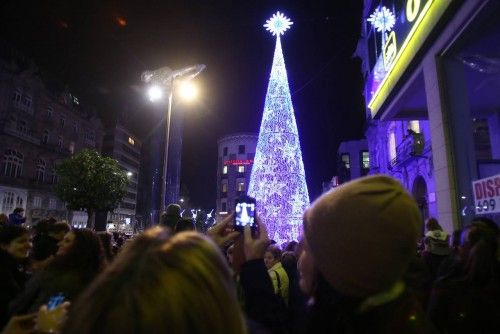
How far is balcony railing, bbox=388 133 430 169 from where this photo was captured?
18.3m

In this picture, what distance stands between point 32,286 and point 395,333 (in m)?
3.12

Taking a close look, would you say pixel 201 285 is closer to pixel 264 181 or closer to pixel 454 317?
pixel 454 317

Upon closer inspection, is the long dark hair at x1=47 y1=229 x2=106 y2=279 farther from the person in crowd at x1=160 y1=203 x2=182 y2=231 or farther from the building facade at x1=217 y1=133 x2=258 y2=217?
the building facade at x1=217 y1=133 x2=258 y2=217

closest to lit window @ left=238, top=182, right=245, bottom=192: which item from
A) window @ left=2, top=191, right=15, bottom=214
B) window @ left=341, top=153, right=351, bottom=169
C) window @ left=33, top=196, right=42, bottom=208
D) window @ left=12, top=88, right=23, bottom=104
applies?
window @ left=341, top=153, right=351, bottom=169

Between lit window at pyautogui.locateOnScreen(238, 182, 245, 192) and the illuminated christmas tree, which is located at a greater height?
lit window at pyautogui.locateOnScreen(238, 182, 245, 192)

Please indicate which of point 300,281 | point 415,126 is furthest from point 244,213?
point 415,126

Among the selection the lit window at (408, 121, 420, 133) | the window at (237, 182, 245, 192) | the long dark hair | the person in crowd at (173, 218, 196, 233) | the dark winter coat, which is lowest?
the dark winter coat

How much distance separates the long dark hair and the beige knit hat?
2469 mm

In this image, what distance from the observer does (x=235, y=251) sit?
2.39 metres

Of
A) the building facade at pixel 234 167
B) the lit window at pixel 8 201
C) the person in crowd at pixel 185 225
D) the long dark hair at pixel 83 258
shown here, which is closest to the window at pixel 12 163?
the lit window at pixel 8 201

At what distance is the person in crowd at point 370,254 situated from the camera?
1504 millimetres

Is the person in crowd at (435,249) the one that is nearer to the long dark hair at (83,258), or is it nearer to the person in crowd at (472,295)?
the person in crowd at (472,295)

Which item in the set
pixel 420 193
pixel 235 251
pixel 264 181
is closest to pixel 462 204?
pixel 235 251

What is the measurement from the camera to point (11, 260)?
4.21m
